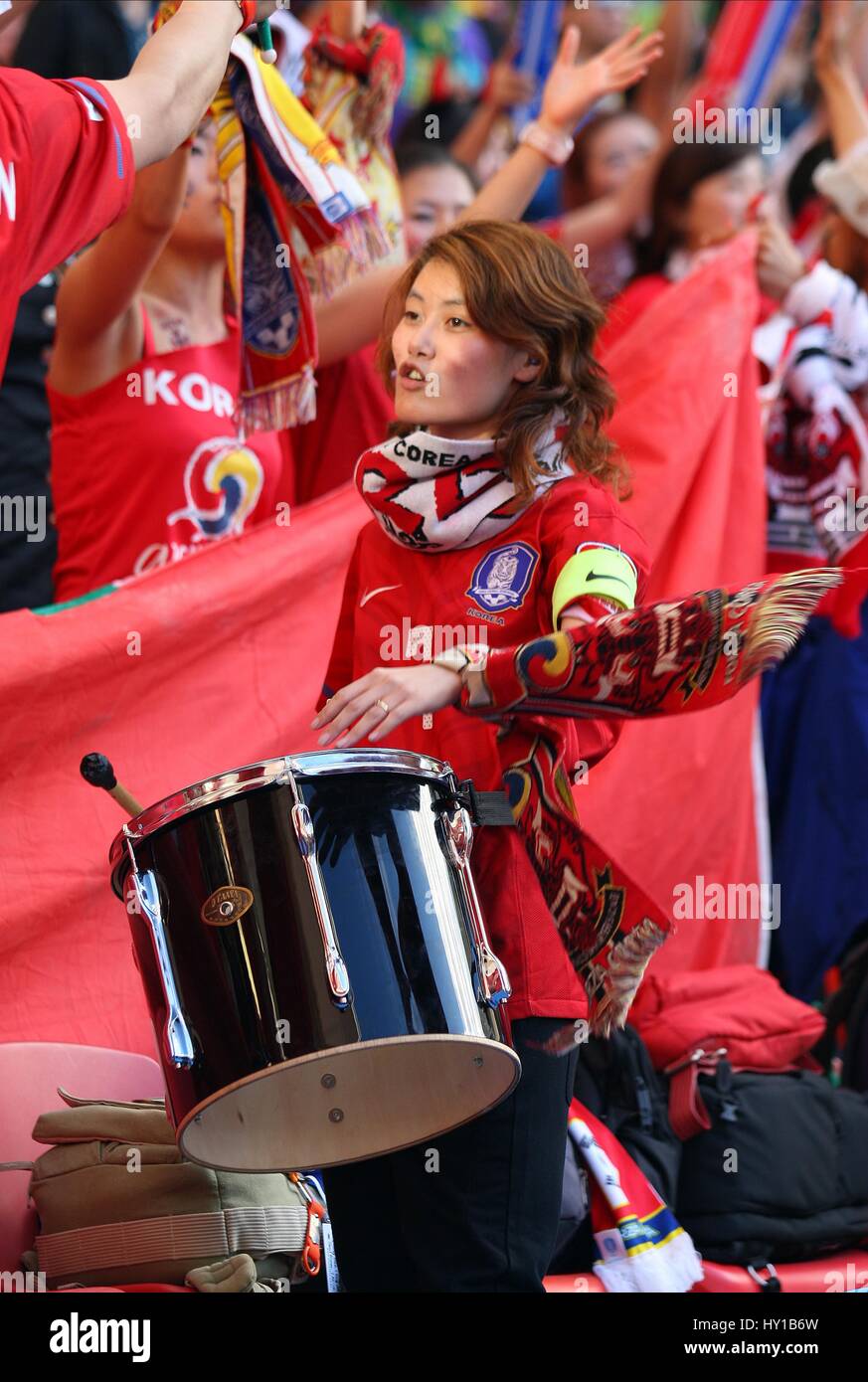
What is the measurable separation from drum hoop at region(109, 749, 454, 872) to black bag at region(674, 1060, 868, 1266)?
1427 millimetres

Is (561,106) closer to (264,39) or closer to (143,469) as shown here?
(264,39)

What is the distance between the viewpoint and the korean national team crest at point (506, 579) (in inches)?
84.8

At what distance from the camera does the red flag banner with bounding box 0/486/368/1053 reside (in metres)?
2.78

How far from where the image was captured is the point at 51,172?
7.03 feet

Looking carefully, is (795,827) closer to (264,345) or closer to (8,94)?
(264,345)

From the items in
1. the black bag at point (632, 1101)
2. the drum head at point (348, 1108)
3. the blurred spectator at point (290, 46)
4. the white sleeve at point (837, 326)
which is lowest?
the black bag at point (632, 1101)

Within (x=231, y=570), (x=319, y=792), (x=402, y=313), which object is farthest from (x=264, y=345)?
(x=319, y=792)

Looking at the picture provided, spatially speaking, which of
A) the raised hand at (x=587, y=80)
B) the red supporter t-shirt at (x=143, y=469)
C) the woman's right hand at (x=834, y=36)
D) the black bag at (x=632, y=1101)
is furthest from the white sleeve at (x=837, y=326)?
the black bag at (x=632, y=1101)

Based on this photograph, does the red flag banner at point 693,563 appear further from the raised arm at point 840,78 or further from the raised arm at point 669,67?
the raised arm at point 669,67

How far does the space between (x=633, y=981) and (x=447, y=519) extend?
0.62m

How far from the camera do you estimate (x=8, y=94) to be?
2113mm

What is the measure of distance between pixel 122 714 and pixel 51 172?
3.57ft

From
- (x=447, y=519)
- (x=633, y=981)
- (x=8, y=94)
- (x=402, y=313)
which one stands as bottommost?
(x=633, y=981)

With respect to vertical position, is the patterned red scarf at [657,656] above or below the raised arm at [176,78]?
below
